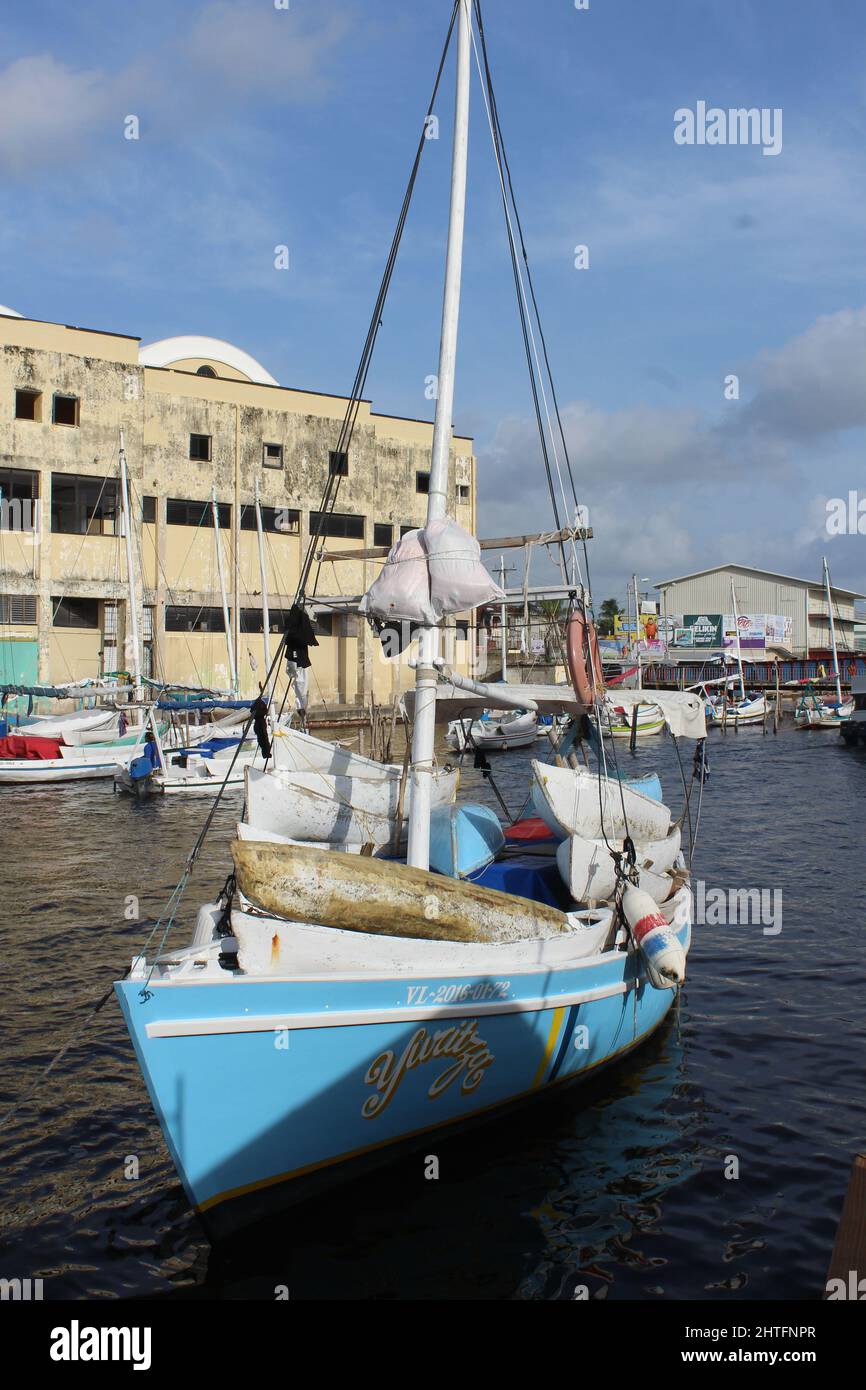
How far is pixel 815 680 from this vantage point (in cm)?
7744

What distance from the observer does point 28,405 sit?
1644 inches

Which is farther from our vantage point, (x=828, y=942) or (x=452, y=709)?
(x=828, y=942)

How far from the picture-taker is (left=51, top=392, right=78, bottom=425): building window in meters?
42.0

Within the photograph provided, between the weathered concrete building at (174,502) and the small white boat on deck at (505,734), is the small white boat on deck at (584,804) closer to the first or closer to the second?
the weathered concrete building at (174,502)

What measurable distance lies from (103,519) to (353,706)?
540 inches

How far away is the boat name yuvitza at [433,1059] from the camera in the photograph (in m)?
7.25

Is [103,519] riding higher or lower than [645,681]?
higher

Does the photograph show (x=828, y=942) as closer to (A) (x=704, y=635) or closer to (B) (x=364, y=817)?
(B) (x=364, y=817)

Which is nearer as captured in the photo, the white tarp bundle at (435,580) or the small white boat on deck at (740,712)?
the white tarp bundle at (435,580)

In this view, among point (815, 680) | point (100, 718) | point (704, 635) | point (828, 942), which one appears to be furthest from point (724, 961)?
point (704, 635)

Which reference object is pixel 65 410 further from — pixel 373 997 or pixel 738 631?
pixel 738 631

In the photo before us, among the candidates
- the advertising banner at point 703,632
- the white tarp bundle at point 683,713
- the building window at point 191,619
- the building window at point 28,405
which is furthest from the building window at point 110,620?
the advertising banner at point 703,632

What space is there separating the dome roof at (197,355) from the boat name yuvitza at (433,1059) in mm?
45068

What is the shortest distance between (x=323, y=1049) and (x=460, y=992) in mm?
1130
